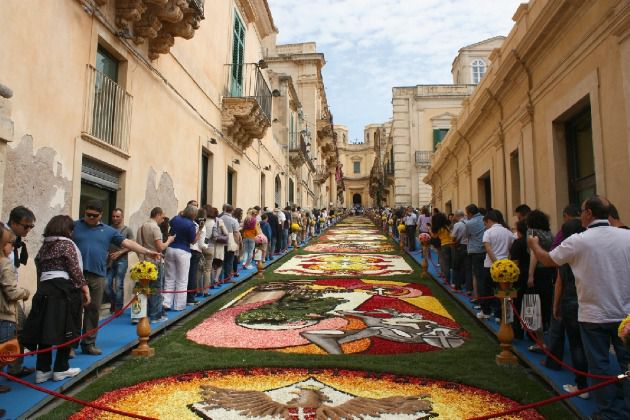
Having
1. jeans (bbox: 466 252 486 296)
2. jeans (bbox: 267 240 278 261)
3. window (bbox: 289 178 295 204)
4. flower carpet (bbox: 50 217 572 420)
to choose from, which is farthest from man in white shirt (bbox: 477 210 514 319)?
window (bbox: 289 178 295 204)

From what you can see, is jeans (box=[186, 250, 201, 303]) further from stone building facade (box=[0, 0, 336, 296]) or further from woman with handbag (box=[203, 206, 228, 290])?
stone building facade (box=[0, 0, 336, 296])

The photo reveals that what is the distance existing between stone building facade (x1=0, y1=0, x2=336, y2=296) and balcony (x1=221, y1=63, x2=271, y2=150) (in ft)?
0.15

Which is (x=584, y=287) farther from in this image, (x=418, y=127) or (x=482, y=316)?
(x=418, y=127)

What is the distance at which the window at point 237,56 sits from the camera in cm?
1709

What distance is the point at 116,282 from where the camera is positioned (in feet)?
26.8

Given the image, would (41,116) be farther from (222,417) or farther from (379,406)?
(379,406)

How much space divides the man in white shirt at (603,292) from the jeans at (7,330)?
506cm

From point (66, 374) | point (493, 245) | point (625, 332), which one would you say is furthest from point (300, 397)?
point (493, 245)

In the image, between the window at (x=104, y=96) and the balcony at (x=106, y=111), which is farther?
the window at (x=104, y=96)

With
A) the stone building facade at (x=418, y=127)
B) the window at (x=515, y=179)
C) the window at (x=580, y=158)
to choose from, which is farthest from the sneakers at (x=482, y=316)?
the stone building facade at (x=418, y=127)

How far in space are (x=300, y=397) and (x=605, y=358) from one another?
2.66 meters

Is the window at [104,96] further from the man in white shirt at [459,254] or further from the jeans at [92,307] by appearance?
the man in white shirt at [459,254]

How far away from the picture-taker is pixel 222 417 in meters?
4.23

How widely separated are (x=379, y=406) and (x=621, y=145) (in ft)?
17.1
